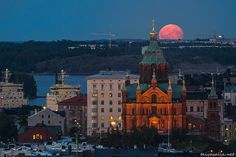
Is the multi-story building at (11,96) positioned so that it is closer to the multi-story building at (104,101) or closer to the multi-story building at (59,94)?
the multi-story building at (59,94)

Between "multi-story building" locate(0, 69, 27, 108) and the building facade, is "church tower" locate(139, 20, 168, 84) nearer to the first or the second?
the building facade

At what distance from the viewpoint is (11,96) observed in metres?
137

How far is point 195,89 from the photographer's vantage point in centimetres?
11731

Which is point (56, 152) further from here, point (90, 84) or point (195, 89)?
point (195, 89)

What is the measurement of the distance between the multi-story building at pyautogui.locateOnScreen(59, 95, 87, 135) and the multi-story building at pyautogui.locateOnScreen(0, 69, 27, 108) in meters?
22.5

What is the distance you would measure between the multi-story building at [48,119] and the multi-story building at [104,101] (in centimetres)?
149

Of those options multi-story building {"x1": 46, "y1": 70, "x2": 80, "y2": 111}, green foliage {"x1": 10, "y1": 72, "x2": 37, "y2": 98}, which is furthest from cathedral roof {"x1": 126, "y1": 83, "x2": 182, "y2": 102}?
green foliage {"x1": 10, "y1": 72, "x2": 37, "y2": 98}

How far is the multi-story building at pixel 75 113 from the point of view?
103600 millimetres

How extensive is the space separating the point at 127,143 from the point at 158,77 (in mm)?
15601

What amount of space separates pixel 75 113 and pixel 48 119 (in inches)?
166

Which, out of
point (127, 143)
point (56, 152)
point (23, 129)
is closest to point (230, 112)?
point (23, 129)

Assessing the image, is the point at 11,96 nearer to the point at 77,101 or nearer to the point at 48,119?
the point at 77,101

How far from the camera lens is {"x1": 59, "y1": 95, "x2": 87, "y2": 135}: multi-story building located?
10360 cm

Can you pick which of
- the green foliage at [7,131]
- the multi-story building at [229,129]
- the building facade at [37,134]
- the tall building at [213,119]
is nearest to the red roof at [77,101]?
the multi-story building at [229,129]
